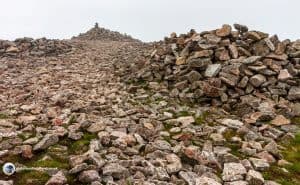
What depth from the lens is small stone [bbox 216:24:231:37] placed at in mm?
22438

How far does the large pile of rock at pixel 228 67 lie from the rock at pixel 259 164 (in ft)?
17.5

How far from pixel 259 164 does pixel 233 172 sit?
1125mm

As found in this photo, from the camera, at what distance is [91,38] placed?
4956 cm

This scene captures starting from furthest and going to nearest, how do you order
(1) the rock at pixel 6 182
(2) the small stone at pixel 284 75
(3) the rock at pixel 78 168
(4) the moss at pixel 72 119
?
(2) the small stone at pixel 284 75 < (4) the moss at pixel 72 119 < (3) the rock at pixel 78 168 < (1) the rock at pixel 6 182

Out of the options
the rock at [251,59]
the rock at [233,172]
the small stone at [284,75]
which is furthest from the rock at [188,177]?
the rock at [251,59]

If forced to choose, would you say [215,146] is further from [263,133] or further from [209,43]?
[209,43]

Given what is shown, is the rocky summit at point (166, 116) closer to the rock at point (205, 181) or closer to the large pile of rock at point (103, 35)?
the rock at point (205, 181)

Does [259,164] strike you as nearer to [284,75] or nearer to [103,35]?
[284,75]

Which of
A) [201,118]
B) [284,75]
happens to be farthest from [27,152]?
[284,75]

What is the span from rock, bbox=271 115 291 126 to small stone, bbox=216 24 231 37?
6.38m

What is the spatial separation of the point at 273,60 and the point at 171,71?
4888 millimetres

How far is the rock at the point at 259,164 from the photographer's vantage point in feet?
43.3

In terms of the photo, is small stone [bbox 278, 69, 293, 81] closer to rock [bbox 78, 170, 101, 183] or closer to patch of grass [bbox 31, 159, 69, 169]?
patch of grass [bbox 31, 159, 69, 169]

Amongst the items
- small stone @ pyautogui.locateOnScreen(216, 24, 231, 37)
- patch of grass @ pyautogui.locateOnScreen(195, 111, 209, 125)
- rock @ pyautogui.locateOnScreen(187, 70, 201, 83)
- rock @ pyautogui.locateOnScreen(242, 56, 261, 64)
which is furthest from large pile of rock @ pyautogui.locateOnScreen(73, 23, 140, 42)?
patch of grass @ pyautogui.locateOnScreen(195, 111, 209, 125)
